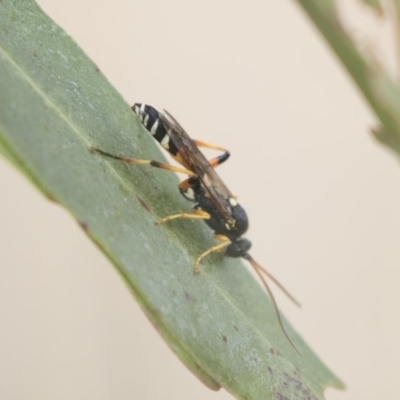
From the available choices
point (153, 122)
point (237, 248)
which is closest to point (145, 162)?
point (153, 122)

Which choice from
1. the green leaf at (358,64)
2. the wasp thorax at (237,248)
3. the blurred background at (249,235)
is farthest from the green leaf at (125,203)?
the blurred background at (249,235)

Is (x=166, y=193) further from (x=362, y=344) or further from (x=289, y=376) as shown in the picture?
(x=362, y=344)

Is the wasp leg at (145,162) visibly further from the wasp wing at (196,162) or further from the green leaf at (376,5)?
the green leaf at (376,5)

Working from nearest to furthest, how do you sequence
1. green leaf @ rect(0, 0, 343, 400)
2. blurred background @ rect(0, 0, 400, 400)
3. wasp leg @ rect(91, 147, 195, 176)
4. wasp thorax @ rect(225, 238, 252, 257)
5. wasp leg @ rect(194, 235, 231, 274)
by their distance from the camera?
1. green leaf @ rect(0, 0, 343, 400)
2. wasp leg @ rect(91, 147, 195, 176)
3. wasp leg @ rect(194, 235, 231, 274)
4. wasp thorax @ rect(225, 238, 252, 257)
5. blurred background @ rect(0, 0, 400, 400)

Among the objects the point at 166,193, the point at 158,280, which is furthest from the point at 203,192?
the point at 158,280

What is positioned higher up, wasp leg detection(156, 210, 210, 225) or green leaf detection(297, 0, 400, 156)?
green leaf detection(297, 0, 400, 156)

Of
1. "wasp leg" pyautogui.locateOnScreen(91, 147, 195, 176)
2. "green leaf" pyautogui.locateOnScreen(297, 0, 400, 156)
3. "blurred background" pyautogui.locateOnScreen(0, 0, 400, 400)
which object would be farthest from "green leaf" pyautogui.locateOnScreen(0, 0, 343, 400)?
"blurred background" pyautogui.locateOnScreen(0, 0, 400, 400)

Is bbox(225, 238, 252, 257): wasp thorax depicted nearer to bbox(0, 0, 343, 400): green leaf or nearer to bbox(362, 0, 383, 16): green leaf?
bbox(0, 0, 343, 400): green leaf
